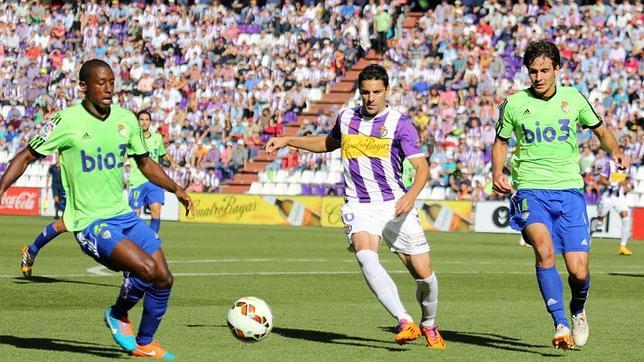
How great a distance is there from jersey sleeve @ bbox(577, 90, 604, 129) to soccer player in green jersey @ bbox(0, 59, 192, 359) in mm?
3455

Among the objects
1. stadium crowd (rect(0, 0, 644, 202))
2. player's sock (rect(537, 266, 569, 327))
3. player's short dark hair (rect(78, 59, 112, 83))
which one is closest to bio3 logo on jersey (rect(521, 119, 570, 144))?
player's sock (rect(537, 266, 569, 327))

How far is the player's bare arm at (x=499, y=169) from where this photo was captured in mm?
10695

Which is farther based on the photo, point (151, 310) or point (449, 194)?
point (449, 194)

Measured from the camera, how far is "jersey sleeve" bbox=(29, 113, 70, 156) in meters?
9.62

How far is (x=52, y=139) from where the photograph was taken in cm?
963

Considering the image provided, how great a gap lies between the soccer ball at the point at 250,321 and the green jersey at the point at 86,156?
1312 mm

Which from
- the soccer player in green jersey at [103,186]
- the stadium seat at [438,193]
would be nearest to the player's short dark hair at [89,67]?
the soccer player in green jersey at [103,186]

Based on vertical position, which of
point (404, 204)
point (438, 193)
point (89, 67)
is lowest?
→ point (438, 193)

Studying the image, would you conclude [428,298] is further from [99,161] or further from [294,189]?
[294,189]

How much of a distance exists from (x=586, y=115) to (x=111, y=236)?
163 inches

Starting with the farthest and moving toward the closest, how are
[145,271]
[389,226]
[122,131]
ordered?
1. [389,226]
2. [122,131]
3. [145,271]

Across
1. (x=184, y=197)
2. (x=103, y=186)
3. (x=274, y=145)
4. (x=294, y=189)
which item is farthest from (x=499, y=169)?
(x=294, y=189)

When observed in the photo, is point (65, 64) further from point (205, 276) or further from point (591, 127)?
point (591, 127)

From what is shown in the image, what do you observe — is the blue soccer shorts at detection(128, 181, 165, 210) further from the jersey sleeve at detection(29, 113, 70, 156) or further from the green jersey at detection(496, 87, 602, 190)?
the jersey sleeve at detection(29, 113, 70, 156)
